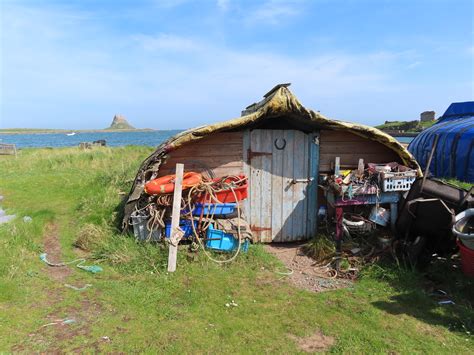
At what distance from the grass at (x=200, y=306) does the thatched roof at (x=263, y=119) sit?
1243mm

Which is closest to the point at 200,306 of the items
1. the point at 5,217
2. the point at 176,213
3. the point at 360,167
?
the point at 176,213

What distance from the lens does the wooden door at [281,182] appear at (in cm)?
770

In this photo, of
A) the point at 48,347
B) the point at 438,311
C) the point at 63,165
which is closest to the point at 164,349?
the point at 48,347

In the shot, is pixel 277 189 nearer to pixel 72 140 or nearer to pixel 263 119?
pixel 263 119

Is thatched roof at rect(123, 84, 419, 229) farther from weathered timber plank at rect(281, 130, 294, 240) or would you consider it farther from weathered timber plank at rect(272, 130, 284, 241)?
weathered timber plank at rect(272, 130, 284, 241)

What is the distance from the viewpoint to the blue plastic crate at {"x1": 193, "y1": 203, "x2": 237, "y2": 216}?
682 centimetres

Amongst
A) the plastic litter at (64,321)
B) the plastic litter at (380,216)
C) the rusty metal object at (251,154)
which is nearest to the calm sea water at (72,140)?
the rusty metal object at (251,154)

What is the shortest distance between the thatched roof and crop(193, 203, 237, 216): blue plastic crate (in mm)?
1138

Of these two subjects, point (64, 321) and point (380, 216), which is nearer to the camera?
point (64, 321)

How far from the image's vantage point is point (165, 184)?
673 centimetres

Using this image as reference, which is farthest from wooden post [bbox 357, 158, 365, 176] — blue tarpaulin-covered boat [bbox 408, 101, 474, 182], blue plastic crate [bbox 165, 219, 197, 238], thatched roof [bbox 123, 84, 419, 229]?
blue tarpaulin-covered boat [bbox 408, 101, 474, 182]

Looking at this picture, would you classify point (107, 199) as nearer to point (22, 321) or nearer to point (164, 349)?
point (22, 321)

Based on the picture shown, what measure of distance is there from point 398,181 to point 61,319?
610 centimetres

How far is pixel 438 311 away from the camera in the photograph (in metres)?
4.92
